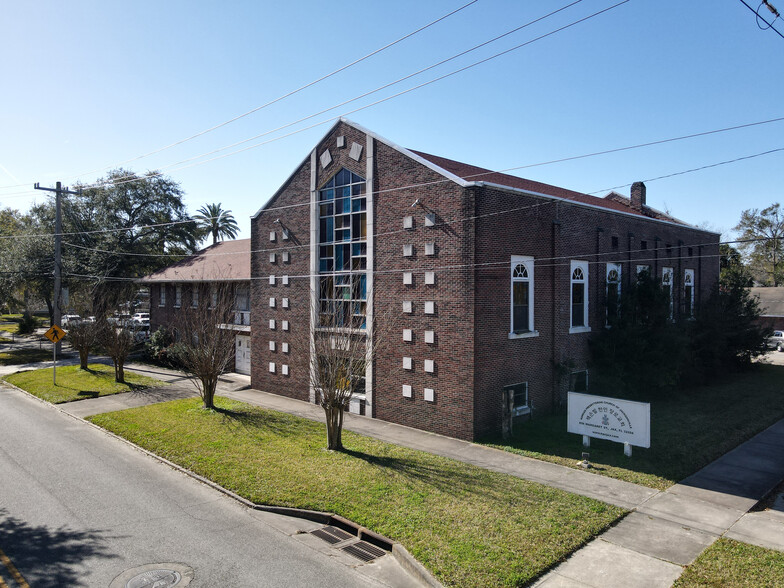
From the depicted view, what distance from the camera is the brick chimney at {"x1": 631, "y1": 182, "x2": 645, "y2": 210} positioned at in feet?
99.2

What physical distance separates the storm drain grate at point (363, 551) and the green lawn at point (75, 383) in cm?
1764

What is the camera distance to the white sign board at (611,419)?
13.4 metres

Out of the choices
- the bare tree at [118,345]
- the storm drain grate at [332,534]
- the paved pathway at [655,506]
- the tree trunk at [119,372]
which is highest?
the bare tree at [118,345]

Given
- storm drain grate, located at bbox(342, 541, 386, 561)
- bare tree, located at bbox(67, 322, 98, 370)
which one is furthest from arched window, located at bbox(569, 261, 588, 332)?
bare tree, located at bbox(67, 322, 98, 370)

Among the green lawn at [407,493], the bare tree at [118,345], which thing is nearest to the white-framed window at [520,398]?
the green lawn at [407,493]

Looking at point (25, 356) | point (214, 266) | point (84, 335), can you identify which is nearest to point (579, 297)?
point (214, 266)

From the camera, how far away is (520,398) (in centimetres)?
1691

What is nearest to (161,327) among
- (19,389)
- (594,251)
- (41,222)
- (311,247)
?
(19,389)

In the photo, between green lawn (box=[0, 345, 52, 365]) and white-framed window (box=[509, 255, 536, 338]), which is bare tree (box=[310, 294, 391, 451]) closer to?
white-framed window (box=[509, 255, 536, 338])

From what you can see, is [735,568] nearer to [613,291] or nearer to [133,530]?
[133,530]

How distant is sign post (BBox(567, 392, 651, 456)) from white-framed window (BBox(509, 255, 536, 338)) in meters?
3.10

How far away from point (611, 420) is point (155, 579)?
11347mm

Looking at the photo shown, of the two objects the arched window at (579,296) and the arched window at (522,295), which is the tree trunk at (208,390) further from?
the arched window at (579,296)

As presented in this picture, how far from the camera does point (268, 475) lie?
12289mm
